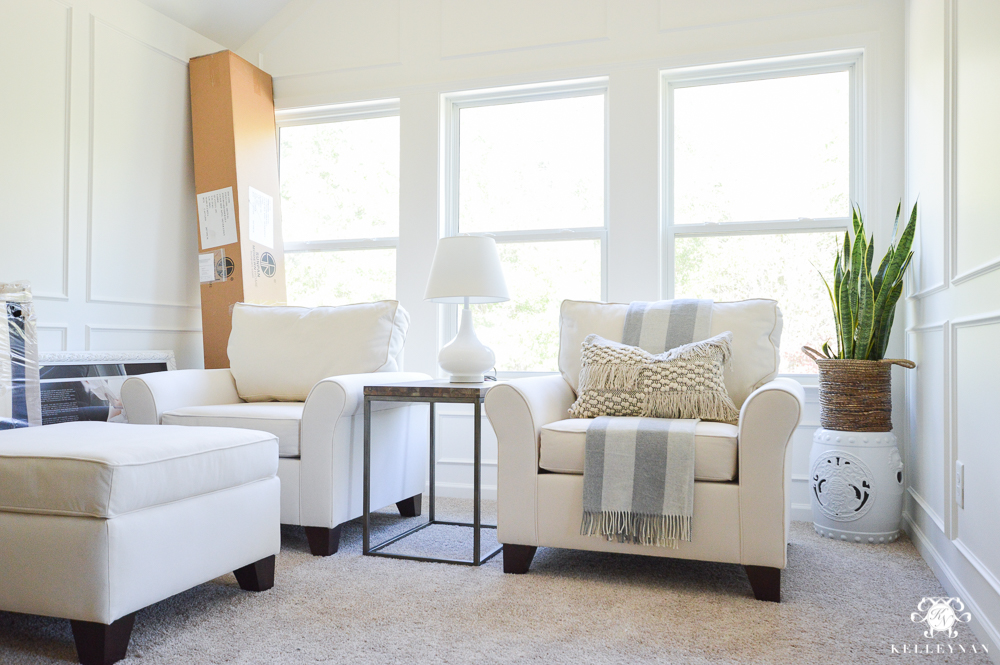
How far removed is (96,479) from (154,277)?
7.71 ft

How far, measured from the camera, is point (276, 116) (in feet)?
13.6

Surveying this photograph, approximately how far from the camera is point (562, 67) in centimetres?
361

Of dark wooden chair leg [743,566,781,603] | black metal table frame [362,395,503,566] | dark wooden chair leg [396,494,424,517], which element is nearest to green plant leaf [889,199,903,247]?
dark wooden chair leg [743,566,781,603]

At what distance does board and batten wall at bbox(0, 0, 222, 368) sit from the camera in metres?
3.02

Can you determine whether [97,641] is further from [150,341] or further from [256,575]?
[150,341]

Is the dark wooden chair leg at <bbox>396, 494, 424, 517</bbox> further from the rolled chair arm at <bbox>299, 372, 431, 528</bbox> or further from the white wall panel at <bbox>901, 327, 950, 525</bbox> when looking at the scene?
the white wall panel at <bbox>901, 327, 950, 525</bbox>

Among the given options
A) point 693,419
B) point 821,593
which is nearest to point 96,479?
point 693,419

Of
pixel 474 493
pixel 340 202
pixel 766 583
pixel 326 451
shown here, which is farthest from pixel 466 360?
pixel 340 202

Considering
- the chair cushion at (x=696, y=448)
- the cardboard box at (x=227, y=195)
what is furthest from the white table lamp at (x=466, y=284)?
the cardboard box at (x=227, y=195)

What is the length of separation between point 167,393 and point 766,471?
217 cm

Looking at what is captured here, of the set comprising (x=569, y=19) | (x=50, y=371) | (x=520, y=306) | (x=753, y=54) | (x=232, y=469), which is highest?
(x=569, y=19)

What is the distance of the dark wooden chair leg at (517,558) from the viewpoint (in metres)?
2.36

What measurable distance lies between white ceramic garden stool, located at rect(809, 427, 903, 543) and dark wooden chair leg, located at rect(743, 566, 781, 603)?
2.82 feet

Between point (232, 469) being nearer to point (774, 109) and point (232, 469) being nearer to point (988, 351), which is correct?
point (988, 351)
